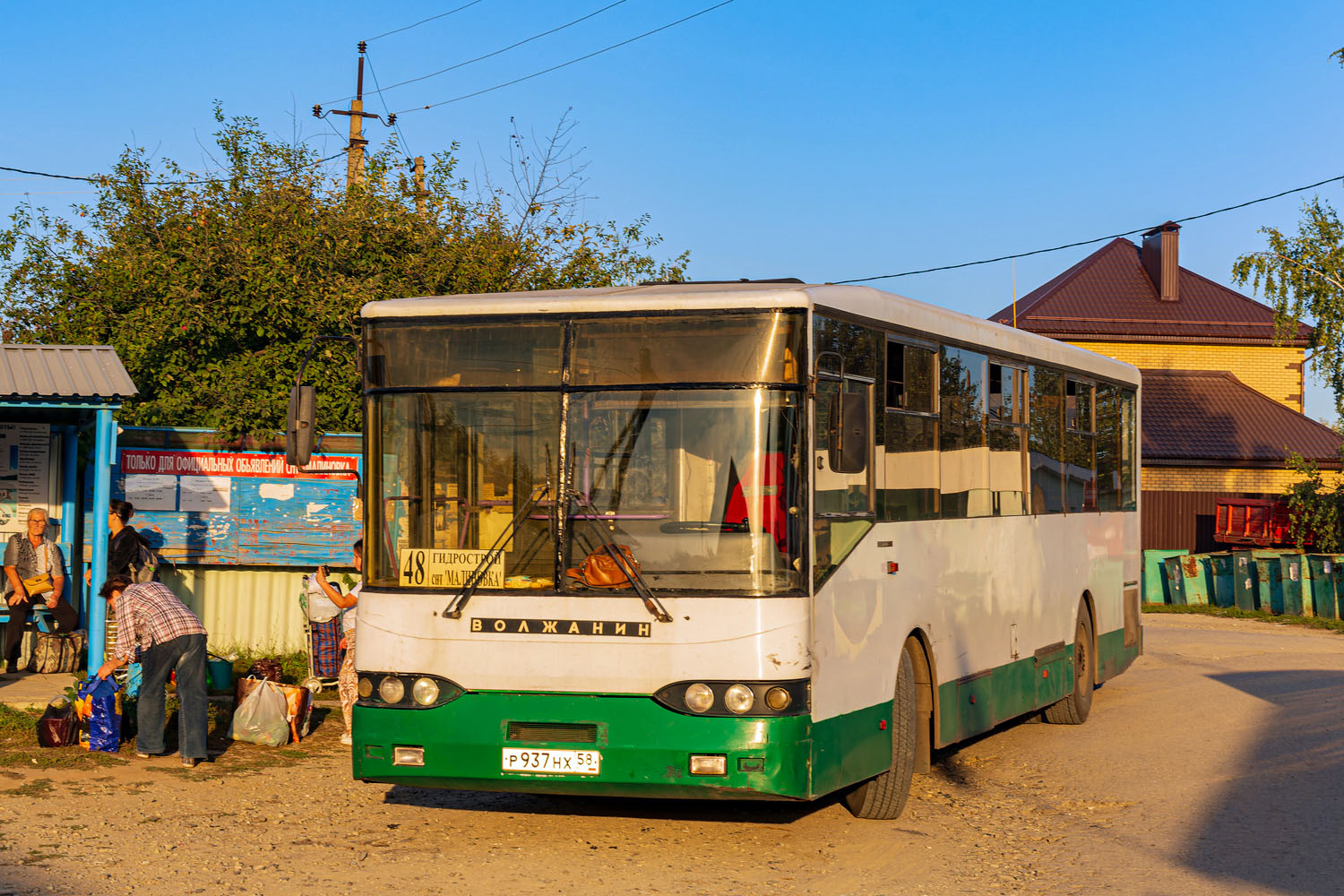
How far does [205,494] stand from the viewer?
15.1 metres

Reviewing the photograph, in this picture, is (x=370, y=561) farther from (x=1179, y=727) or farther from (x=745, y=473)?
(x=1179, y=727)

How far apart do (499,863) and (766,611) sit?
185 centimetres

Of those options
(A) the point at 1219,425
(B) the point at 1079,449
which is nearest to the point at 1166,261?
(A) the point at 1219,425

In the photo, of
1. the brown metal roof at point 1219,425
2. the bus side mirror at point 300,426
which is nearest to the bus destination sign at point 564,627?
the bus side mirror at point 300,426

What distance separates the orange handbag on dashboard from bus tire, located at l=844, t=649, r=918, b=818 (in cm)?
203

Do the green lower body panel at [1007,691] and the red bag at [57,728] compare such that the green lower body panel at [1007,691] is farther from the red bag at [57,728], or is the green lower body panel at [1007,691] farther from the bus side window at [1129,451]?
the red bag at [57,728]

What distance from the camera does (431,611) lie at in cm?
771

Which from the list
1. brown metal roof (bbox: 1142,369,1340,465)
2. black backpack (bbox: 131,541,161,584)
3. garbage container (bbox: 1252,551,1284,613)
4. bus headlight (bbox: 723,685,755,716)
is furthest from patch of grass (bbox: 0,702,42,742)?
brown metal roof (bbox: 1142,369,1340,465)

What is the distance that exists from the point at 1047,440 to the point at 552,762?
591 centimetres

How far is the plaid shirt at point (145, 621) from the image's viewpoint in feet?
34.1

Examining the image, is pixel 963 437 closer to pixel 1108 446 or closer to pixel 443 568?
pixel 443 568

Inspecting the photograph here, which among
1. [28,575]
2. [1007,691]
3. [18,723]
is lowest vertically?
[18,723]

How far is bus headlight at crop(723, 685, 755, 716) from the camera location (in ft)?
23.8

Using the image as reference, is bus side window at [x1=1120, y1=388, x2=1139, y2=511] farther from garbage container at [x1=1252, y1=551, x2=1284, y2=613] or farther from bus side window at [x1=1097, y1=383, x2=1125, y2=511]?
garbage container at [x1=1252, y1=551, x2=1284, y2=613]
